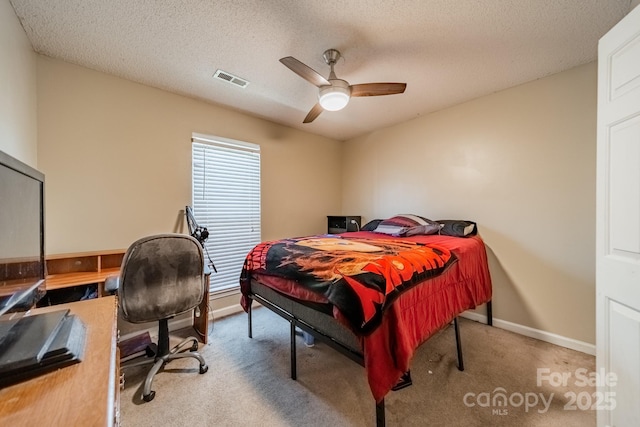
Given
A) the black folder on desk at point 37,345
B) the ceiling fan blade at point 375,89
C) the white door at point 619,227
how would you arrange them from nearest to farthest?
the black folder on desk at point 37,345 → the white door at point 619,227 → the ceiling fan blade at point 375,89

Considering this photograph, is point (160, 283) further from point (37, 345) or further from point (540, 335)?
point (540, 335)

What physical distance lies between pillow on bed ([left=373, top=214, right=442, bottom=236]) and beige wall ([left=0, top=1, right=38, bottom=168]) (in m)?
3.13

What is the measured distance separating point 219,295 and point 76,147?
1.97 meters

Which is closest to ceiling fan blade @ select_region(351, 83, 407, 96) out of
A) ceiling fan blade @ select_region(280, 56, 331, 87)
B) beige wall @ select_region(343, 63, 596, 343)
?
ceiling fan blade @ select_region(280, 56, 331, 87)

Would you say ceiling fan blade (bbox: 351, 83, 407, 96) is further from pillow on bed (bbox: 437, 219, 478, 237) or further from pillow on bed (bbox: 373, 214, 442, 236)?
pillow on bed (bbox: 437, 219, 478, 237)

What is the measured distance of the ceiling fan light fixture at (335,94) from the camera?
185 cm

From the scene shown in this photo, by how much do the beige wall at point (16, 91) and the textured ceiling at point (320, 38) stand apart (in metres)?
0.12

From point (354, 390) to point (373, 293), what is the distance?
3.18 feet

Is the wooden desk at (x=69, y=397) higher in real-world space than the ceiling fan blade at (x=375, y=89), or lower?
lower

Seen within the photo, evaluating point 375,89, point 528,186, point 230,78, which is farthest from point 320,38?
point 528,186

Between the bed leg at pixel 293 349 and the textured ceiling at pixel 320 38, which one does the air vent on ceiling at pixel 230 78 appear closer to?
the textured ceiling at pixel 320 38

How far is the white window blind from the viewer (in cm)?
277

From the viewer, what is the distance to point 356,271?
4.36 ft

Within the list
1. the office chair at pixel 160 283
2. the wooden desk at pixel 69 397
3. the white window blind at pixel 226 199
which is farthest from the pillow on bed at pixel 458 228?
the wooden desk at pixel 69 397
